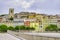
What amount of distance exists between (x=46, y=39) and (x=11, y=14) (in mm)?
158010

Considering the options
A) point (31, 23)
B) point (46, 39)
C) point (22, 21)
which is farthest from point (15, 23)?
point (46, 39)

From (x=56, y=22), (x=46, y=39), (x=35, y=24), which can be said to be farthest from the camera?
(x=56, y=22)

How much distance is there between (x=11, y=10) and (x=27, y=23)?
30749 millimetres

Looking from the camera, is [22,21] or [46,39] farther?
[22,21]

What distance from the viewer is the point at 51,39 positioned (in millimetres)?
10977

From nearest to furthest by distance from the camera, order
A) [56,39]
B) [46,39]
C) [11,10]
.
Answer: [56,39]
[46,39]
[11,10]

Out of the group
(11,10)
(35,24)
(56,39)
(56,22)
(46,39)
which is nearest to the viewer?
(56,39)

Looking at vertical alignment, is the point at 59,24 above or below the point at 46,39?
below

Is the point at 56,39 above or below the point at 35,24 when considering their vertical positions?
above

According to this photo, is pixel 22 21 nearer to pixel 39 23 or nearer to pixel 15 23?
pixel 15 23

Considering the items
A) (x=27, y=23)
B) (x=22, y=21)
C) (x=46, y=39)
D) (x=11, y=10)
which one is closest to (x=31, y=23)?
(x=27, y=23)

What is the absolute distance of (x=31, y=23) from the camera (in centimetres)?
13538

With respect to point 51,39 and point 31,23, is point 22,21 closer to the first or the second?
point 31,23

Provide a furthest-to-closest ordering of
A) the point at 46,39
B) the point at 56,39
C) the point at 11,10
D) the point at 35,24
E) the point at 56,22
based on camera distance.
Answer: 1. the point at 11,10
2. the point at 56,22
3. the point at 35,24
4. the point at 46,39
5. the point at 56,39
